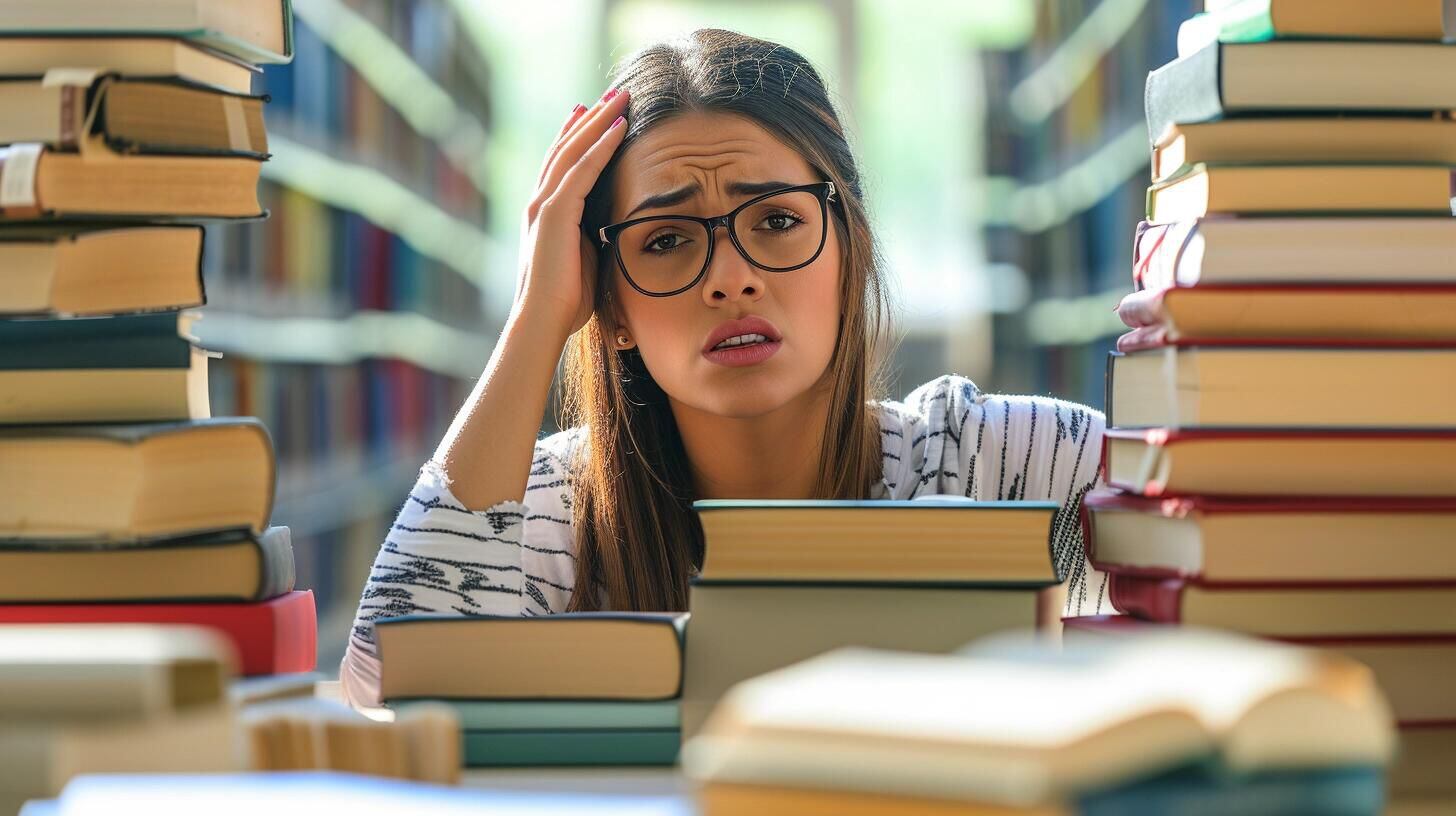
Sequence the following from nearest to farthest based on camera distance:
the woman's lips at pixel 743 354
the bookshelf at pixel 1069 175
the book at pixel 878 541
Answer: the book at pixel 878 541, the woman's lips at pixel 743 354, the bookshelf at pixel 1069 175

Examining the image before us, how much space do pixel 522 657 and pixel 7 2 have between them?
18.3 inches

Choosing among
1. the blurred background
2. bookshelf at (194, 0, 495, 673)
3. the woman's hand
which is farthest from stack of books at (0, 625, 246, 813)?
bookshelf at (194, 0, 495, 673)

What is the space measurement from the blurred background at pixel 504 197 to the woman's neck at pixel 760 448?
0.90 feet

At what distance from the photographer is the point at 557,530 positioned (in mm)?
1588

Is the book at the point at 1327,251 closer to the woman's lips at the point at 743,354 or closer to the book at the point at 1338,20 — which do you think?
the book at the point at 1338,20

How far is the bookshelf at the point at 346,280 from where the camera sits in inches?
113

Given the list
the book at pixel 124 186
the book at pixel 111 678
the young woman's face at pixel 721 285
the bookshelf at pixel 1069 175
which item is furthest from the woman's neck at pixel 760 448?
the bookshelf at pixel 1069 175

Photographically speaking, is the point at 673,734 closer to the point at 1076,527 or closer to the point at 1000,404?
the point at 1076,527

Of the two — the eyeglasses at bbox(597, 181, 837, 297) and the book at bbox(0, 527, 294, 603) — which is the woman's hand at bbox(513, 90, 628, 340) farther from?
the book at bbox(0, 527, 294, 603)

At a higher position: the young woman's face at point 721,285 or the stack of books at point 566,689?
the young woman's face at point 721,285

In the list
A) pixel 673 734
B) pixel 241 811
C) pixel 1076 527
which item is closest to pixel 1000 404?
pixel 1076 527

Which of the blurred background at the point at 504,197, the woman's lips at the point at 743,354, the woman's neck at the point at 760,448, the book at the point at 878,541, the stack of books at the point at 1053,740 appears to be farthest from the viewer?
the blurred background at the point at 504,197

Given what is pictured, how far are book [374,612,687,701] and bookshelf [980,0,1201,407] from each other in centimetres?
267

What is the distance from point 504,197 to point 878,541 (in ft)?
19.5
